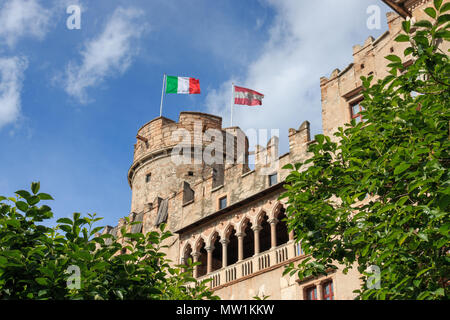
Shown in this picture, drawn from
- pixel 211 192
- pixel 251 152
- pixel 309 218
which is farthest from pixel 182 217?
pixel 309 218

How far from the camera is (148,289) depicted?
10.2 meters

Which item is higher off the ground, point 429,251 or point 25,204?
point 25,204

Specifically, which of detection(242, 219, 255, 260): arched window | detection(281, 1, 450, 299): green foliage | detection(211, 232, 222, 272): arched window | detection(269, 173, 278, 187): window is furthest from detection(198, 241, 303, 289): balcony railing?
detection(281, 1, 450, 299): green foliage

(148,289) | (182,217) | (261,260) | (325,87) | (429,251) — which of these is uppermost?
(325,87)

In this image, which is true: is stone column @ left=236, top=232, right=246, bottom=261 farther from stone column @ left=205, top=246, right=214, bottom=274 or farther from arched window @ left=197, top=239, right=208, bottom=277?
arched window @ left=197, top=239, right=208, bottom=277

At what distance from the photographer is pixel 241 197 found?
27.3 meters

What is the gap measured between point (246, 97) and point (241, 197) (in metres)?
7.80

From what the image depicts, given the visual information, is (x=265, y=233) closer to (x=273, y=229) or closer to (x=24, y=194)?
(x=273, y=229)

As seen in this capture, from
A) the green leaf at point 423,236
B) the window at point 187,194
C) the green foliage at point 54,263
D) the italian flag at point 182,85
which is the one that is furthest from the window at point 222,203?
the green leaf at point 423,236

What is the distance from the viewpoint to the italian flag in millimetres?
36219

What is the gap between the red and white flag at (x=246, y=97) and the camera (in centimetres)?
3281
